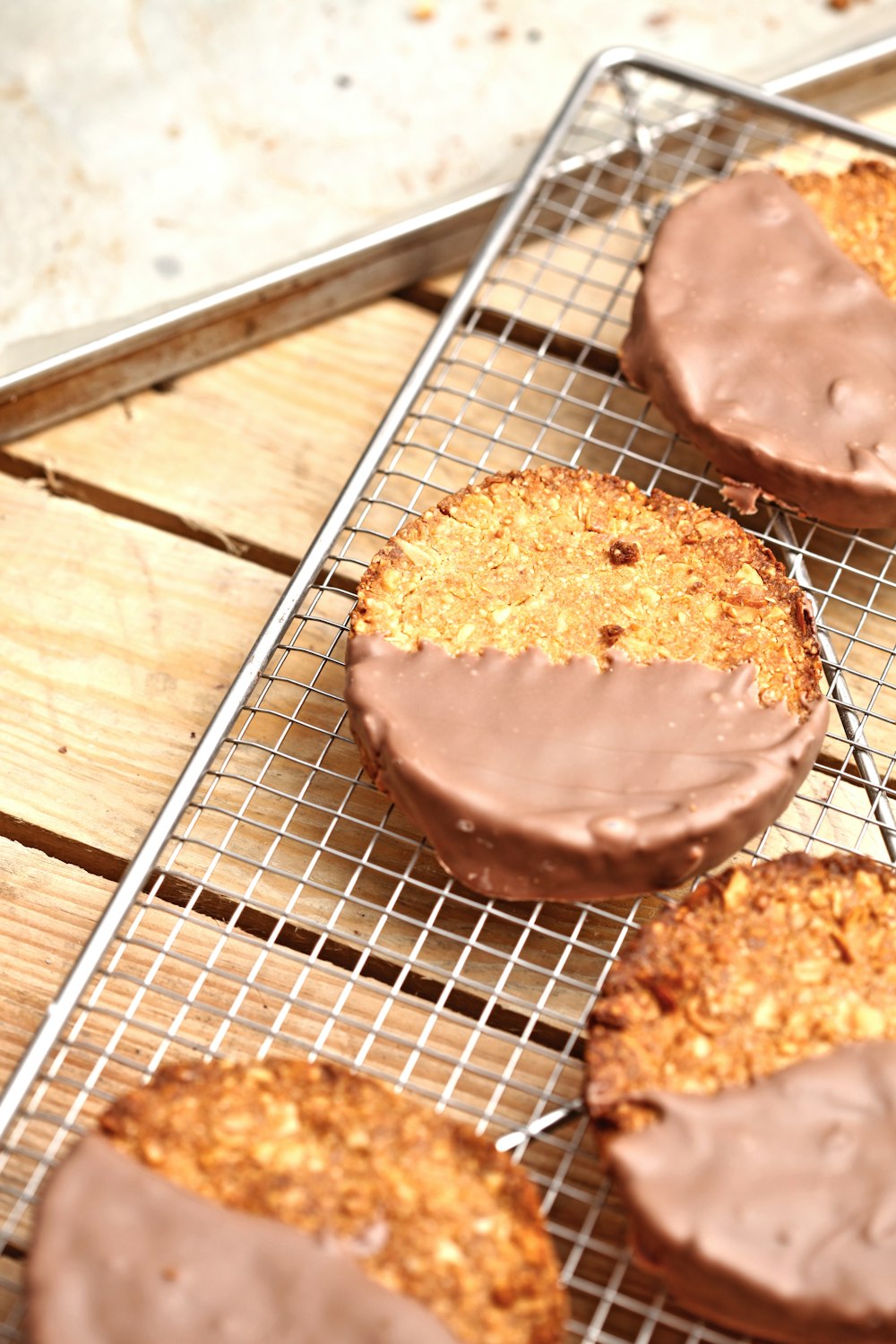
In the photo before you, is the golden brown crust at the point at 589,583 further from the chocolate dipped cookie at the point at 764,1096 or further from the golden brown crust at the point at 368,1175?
the golden brown crust at the point at 368,1175

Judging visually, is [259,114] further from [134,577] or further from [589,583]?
[589,583]

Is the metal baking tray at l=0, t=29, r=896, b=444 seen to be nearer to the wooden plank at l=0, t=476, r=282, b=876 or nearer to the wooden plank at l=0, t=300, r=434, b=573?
the wooden plank at l=0, t=300, r=434, b=573

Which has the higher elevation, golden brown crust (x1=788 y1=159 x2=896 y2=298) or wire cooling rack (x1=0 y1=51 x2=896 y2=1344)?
golden brown crust (x1=788 y1=159 x2=896 y2=298)

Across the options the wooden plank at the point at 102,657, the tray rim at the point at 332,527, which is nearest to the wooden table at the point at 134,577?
the wooden plank at the point at 102,657

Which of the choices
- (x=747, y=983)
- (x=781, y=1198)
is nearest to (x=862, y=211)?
(x=747, y=983)

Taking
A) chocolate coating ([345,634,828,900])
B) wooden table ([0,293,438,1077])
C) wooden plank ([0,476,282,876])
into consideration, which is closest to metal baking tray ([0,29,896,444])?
wooden table ([0,293,438,1077])

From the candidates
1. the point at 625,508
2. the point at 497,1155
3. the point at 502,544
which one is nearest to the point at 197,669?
the point at 502,544
